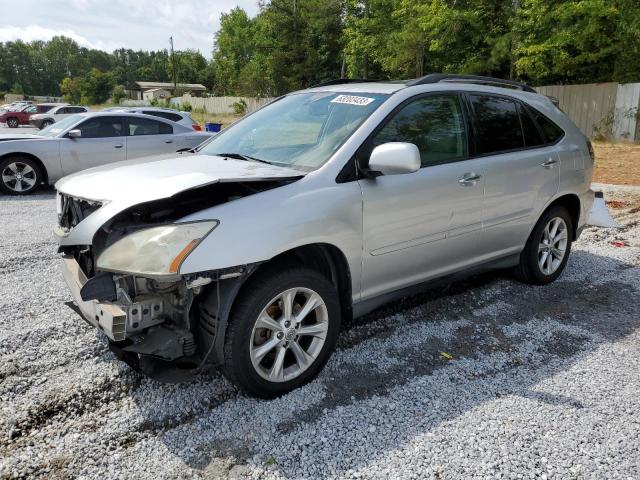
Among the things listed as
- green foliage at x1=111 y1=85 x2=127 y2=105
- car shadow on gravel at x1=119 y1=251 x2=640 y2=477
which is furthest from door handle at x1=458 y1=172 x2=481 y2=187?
green foliage at x1=111 y1=85 x2=127 y2=105

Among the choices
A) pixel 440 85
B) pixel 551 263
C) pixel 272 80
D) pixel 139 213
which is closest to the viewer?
pixel 139 213

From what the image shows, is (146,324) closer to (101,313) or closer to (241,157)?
(101,313)

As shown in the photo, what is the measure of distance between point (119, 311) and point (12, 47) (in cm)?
14787

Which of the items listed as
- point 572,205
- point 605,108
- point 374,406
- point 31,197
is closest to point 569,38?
point 605,108

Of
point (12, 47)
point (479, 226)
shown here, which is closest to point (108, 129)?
point (479, 226)

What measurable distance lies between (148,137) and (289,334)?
8.68 metres

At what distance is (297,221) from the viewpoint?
290 cm

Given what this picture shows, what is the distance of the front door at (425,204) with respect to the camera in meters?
3.35

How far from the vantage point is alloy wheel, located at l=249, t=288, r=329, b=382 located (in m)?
2.90

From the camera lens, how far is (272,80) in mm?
48312

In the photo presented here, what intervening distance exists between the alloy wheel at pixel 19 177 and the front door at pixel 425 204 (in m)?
8.38

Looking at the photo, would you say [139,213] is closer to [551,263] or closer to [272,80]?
[551,263]

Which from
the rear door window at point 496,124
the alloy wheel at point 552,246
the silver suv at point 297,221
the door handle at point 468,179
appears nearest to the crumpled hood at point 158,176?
the silver suv at point 297,221

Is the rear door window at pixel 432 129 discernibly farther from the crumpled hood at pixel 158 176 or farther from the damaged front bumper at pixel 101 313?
the damaged front bumper at pixel 101 313
